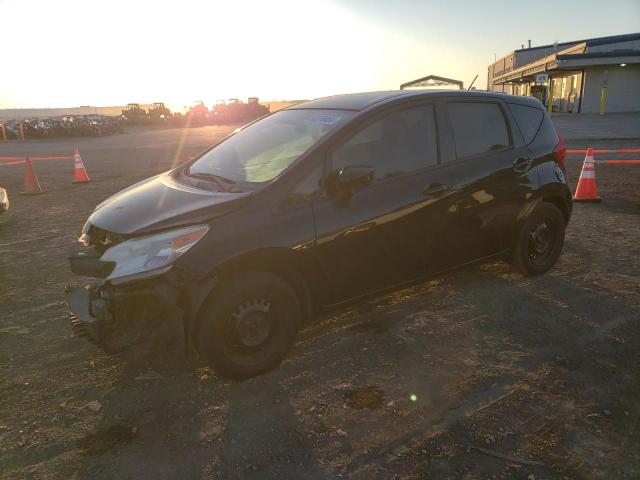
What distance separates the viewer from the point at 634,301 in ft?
13.0

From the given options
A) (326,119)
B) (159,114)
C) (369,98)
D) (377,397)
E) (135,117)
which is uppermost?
(159,114)

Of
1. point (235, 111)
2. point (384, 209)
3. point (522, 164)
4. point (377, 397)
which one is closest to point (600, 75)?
point (235, 111)

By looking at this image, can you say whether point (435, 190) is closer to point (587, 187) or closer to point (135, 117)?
point (587, 187)

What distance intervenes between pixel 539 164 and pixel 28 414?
447 cm

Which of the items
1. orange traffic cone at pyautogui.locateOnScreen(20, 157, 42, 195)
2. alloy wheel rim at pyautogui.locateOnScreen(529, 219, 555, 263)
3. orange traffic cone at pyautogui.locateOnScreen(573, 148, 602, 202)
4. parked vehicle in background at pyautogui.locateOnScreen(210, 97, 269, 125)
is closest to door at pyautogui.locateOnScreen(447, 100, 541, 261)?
alloy wheel rim at pyautogui.locateOnScreen(529, 219, 555, 263)

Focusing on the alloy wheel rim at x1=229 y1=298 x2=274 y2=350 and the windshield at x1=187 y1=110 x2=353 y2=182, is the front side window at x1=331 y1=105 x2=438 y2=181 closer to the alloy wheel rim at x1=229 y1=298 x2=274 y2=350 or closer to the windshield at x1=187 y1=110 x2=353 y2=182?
the windshield at x1=187 y1=110 x2=353 y2=182

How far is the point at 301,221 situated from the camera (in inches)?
117

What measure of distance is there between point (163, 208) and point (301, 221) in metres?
0.90

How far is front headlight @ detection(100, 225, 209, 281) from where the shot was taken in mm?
2646

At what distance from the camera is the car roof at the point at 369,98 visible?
11.5 feet

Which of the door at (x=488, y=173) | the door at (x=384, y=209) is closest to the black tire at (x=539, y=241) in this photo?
the door at (x=488, y=173)

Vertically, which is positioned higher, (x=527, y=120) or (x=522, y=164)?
(x=527, y=120)

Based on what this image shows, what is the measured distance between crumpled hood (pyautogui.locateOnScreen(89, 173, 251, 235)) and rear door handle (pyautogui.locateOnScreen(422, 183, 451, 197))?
1.38 meters

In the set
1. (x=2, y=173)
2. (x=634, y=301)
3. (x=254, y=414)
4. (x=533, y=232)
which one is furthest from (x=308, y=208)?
(x=2, y=173)
